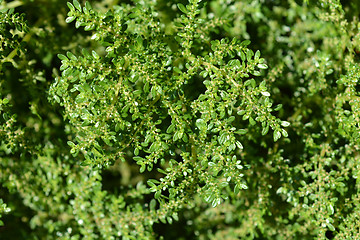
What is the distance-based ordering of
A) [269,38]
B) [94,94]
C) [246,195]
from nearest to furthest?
[94,94], [246,195], [269,38]

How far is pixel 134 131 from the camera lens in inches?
38.1

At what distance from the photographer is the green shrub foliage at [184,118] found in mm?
898

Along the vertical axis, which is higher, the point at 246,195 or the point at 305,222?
the point at 246,195

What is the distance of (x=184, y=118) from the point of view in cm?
92

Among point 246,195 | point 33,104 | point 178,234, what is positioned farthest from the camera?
point 178,234

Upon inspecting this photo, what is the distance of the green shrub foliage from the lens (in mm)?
898

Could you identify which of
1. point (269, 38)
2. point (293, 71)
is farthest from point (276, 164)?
point (269, 38)

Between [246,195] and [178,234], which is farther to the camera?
[178,234]

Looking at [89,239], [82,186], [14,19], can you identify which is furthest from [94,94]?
[89,239]

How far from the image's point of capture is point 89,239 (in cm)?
123

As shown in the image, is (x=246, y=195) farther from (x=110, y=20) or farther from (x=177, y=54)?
(x=110, y=20)

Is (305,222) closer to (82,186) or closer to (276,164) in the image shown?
(276,164)

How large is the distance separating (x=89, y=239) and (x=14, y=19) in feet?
2.23

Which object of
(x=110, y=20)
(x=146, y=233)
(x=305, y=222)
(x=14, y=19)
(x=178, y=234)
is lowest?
(x=305, y=222)
